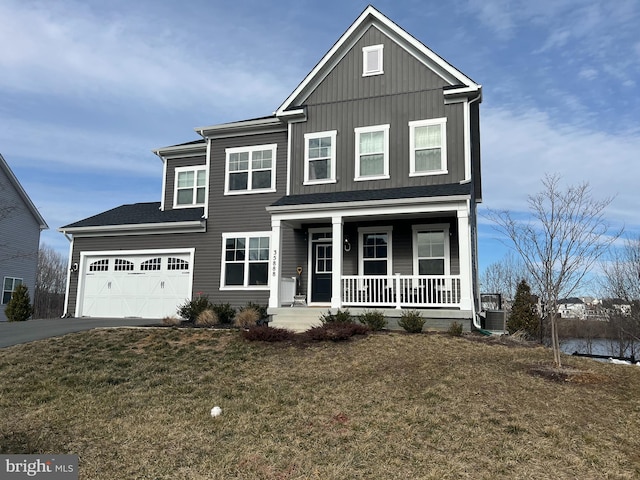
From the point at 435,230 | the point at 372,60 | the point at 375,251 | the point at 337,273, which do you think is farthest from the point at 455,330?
the point at 372,60

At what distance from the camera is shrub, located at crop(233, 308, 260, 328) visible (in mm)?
13513

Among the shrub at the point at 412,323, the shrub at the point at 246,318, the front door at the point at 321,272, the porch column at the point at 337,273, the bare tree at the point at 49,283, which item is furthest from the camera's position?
the bare tree at the point at 49,283

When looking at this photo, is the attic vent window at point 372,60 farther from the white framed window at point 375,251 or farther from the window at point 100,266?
the window at point 100,266

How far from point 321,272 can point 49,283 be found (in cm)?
4690

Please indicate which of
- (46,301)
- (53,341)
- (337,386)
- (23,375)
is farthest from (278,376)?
(46,301)

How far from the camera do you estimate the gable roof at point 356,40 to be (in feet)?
46.2

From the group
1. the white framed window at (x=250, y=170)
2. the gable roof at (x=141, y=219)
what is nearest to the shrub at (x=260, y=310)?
the gable roof at (x=141, y=219)

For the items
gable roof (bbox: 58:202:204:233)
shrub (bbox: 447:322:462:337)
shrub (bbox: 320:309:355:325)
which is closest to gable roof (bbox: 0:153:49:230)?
gable roof (bbox: 58:202:204:233)

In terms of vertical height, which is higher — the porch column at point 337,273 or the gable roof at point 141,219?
the gable roof at point 141,219

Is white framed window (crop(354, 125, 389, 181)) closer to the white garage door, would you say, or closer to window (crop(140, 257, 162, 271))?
the white garage door

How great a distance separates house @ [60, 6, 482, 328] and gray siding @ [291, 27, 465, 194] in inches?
1.4

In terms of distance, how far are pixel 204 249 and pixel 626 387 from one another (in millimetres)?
13105

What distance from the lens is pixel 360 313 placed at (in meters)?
13.1

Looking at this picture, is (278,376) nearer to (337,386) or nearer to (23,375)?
(337,386)
